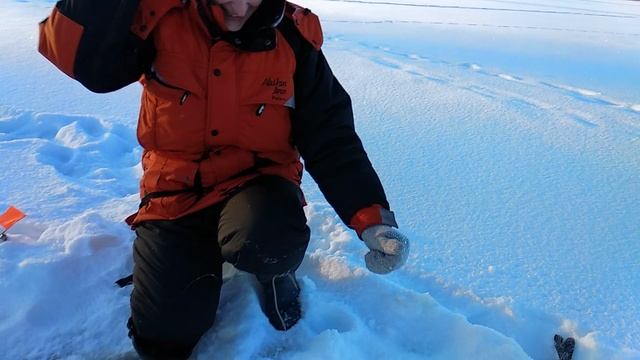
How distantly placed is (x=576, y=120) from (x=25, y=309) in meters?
2.96

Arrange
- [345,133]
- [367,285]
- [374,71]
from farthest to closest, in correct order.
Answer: [374,71]
[367,285]
[345,133]

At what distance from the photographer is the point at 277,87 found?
1329 mm

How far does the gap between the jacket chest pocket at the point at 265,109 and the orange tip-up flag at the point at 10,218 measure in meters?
0.74

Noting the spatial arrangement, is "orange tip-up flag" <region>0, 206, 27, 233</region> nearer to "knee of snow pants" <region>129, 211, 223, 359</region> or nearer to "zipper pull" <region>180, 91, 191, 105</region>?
"knee of snow pants" <region>129, 211, 223, 359</region>

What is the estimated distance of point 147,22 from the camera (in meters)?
1.25

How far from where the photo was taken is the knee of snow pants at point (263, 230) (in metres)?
1.25

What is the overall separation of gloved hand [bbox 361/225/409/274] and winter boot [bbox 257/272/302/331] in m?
0.24

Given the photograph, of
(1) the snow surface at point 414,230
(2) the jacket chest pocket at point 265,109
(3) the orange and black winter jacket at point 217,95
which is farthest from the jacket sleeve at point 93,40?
(1) the snow surface at point 414,230

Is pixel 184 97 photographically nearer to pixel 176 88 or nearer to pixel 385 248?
pixel 176 88

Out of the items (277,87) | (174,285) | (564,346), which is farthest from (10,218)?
(564,346)

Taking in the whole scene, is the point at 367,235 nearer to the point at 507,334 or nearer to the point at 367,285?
the point at 367,285

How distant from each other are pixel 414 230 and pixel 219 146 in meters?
0.82

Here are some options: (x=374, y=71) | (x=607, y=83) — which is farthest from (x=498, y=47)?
(x=374, y=71)

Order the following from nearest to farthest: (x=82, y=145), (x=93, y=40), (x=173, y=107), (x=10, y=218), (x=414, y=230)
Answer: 1. (x=93, y=40)
2. (x=173, y=107)
3. (x=10, y=218)
4. (x=414, y=230)
5. (x=82, y=145)
